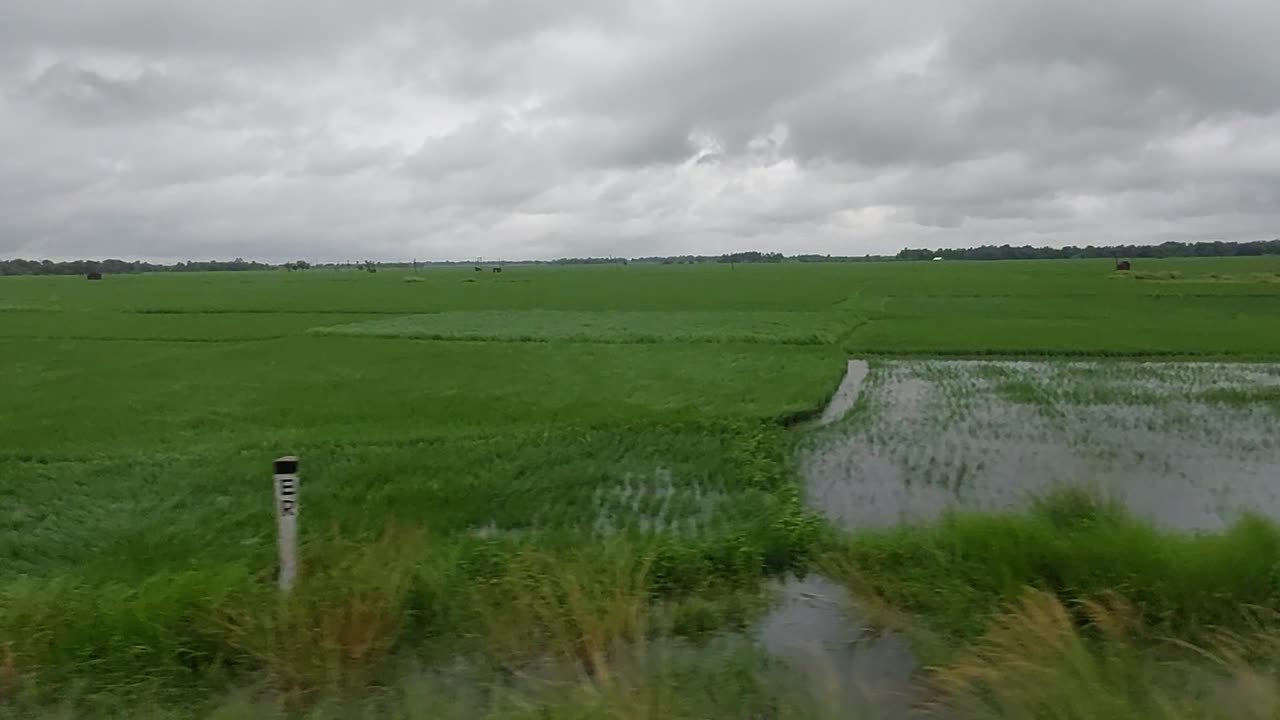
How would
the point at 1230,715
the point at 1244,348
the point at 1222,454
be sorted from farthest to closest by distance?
1. the point at 1244,348
2. the point at 1222,454
3. the point at 1230,715

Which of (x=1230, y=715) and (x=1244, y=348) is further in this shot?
(x=1244, y=348)

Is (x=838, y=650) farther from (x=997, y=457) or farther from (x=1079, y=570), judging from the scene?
(x=997, y=457)

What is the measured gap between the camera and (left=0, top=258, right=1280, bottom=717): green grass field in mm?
4574

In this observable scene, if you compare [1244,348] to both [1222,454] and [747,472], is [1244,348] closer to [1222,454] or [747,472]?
[1222,454]

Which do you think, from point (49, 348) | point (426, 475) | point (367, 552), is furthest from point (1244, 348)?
point (49, 348)

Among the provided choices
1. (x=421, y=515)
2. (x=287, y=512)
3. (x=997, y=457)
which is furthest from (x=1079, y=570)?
(x=997, y=457)

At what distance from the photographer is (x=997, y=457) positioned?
1080 cm

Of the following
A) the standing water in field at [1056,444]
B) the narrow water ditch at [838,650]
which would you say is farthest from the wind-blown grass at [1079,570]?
the standing water in field at [1056,444]

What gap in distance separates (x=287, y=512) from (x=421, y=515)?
10.2 ft

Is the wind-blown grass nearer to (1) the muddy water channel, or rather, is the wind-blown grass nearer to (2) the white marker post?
(1) the muddy water channel

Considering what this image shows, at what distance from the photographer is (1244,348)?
20.5 m

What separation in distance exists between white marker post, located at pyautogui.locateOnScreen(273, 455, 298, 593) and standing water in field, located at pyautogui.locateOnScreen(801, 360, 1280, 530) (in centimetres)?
523

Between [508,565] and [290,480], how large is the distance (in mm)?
1555

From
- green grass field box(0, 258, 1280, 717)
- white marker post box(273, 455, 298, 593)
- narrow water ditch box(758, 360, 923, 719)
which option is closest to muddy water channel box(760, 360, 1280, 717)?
narrow water ditch box(758, 360, 923, 719)
